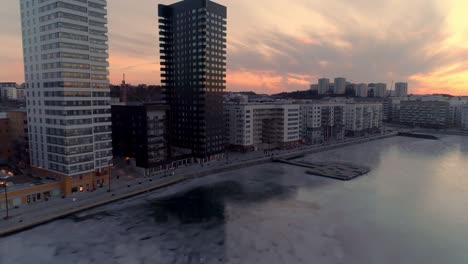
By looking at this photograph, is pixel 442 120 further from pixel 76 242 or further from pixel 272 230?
pixel 76 242

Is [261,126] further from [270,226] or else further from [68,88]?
[68,88]

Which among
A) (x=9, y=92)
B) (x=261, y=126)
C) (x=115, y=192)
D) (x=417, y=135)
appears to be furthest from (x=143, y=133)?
(x=9, y=92)

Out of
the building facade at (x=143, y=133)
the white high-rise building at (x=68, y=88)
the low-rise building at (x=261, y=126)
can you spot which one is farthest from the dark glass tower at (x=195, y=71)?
the white high-rise building at (x=68, y=88)

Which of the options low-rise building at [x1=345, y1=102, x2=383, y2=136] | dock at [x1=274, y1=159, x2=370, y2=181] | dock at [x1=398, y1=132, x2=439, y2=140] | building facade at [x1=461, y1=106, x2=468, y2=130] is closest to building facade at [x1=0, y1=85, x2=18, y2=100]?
dock at [x1=274, y1=159, x2=370, y2=181]

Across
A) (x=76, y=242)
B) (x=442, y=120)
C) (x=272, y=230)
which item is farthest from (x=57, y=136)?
(x=442, y=120)

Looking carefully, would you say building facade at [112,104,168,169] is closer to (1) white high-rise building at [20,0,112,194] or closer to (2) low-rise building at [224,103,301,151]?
(1) white high-rise building at [20,0,112,194]
